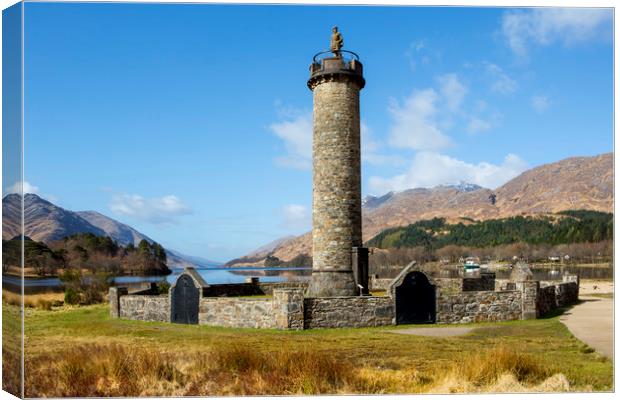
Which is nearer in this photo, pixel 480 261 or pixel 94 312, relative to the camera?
pixel 94 312

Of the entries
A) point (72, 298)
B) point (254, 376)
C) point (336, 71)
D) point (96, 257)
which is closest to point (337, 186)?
point (336, 71)

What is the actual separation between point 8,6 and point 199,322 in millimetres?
13291

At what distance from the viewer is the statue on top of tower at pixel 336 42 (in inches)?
913

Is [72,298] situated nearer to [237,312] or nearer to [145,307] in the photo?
[145,307]

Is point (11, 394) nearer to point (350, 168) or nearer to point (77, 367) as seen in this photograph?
point (77, 367)

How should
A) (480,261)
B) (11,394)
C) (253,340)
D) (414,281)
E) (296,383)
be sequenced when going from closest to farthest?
(11,394) < (296,383) < (253,340) < (414,281) < (480,261)

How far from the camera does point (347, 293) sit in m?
22.2

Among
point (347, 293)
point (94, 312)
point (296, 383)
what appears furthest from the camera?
point (94, 312)

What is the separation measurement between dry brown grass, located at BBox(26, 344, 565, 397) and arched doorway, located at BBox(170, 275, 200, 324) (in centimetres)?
944

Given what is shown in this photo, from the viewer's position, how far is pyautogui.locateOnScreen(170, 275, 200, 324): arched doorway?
20172 mm

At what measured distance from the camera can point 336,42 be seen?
2347cm

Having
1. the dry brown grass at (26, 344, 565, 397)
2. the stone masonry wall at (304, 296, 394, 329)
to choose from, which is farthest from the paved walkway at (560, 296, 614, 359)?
the stone masonry wall at (304, 296, 394, 329)

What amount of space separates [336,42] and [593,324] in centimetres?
1473

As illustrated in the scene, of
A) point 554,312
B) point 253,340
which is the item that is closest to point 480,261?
point 554,312
